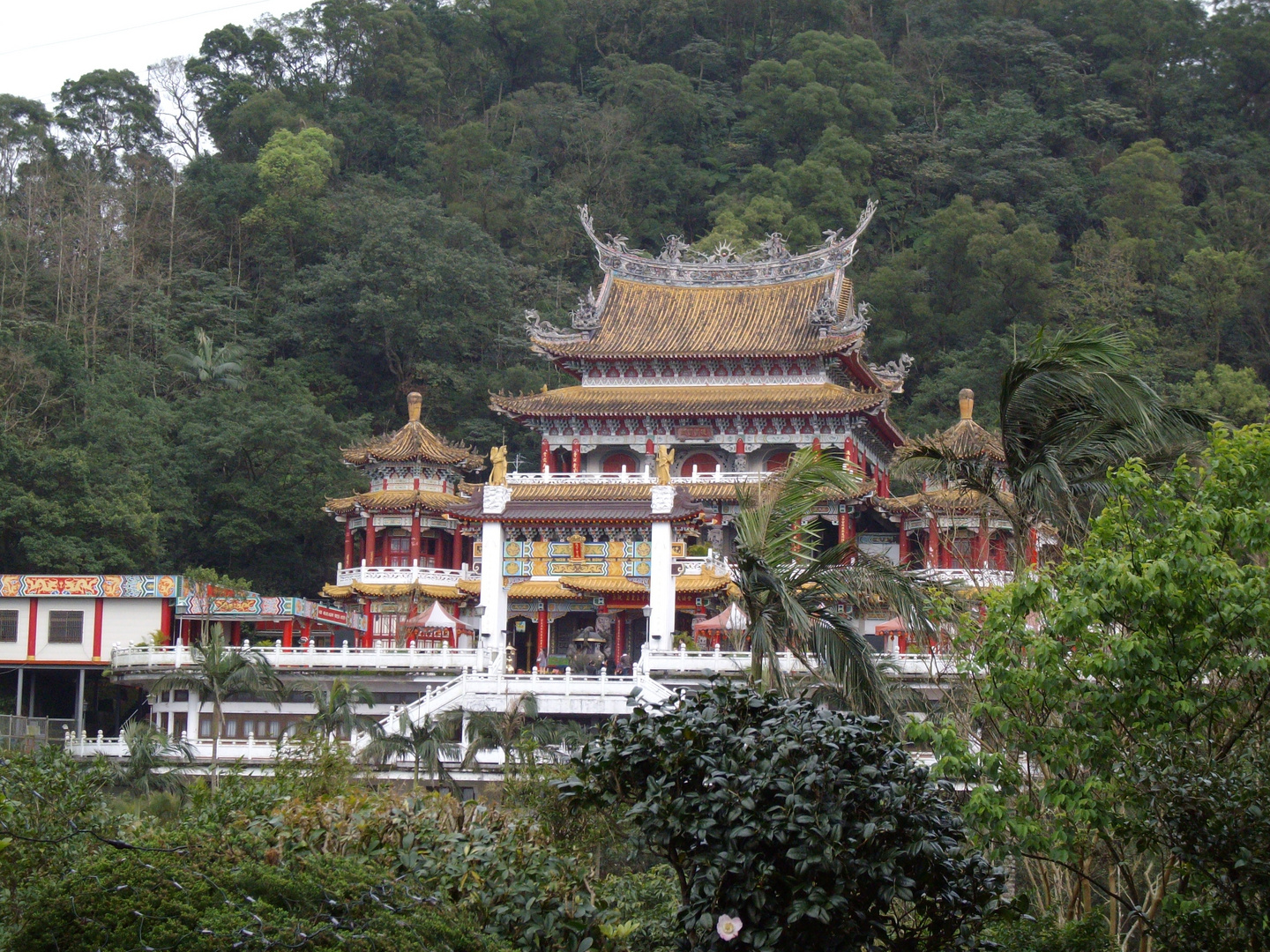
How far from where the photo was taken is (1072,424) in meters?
16.7

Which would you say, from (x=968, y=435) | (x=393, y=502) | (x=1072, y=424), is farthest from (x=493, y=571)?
(x=1072, y=424)

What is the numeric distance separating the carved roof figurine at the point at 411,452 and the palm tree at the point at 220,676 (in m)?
10.2

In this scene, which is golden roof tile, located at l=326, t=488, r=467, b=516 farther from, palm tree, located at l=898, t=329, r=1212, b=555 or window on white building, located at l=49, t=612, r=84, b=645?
palm tree, located at l=898, t=329, r=1212, b=555

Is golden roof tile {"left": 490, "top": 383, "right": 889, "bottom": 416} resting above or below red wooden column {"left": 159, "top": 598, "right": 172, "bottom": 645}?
above

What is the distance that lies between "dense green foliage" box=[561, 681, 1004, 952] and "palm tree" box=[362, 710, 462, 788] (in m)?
19.7

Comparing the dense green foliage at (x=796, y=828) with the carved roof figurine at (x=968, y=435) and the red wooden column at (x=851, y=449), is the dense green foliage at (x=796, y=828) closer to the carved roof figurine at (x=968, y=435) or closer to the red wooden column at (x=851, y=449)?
the carved roof figurine at (x=968, y=435)

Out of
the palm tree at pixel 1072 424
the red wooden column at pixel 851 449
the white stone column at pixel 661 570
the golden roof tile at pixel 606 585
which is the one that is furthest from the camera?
the red wooden column at pixel 851 449

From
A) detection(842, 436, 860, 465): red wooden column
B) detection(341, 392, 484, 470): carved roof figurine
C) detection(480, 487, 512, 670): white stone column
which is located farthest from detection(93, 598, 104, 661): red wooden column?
detection(842, 436, 860, 465): red wooden column

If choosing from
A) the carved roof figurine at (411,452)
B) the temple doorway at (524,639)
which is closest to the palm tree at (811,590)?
the temple doorway at (524,639)

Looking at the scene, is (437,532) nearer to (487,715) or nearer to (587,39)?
(487,715)

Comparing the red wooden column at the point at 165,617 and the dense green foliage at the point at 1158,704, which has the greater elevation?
the red wooden column at the point at 165,617

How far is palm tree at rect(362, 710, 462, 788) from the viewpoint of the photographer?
31.8m

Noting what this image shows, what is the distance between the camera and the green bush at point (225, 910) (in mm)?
11477

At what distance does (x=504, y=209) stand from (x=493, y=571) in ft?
110
